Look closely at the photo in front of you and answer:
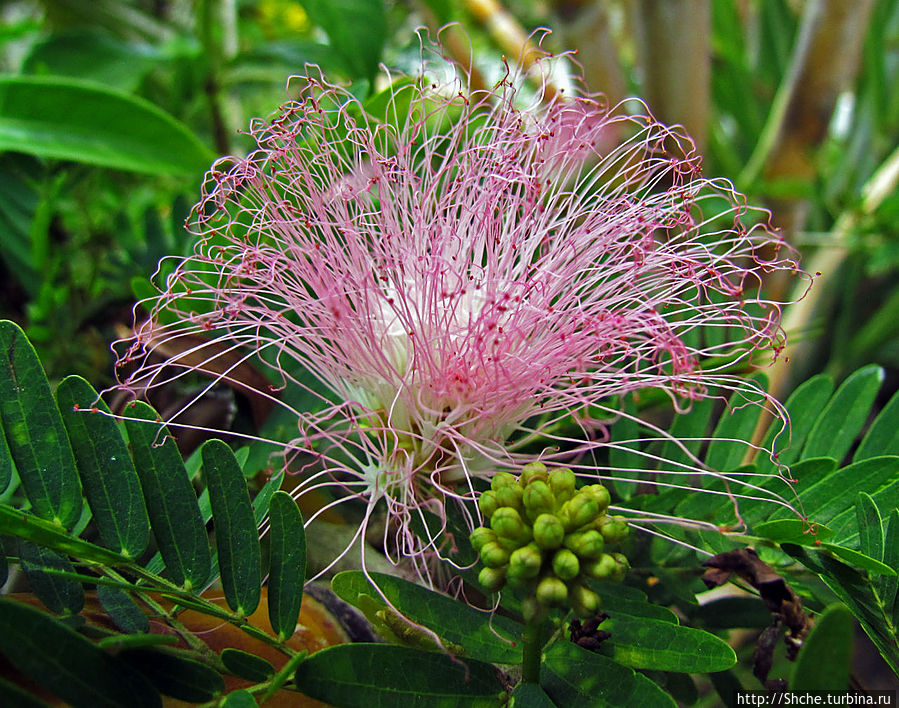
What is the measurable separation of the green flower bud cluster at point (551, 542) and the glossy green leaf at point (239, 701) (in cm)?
22

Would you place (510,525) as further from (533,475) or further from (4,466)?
(4,466)

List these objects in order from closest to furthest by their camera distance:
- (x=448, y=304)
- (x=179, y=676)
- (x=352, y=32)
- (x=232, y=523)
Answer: (x=179, y=676), (x=232, y=523), (x=448, y=304), (x=352, y=32)

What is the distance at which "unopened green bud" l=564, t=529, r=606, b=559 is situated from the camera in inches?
22.8

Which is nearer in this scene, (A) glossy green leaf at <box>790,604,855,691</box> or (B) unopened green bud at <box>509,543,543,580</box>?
(A) glossy green leaf at <box>790,604,855,691</box>

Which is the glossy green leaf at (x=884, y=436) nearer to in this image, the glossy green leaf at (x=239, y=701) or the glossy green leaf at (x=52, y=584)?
the glossy green leaf at (x=239, y=701)

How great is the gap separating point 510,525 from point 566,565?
2.4 inches

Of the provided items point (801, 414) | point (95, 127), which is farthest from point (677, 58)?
point (95, 127)

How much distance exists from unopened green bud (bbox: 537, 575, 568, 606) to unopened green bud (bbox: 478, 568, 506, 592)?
0.05 meters

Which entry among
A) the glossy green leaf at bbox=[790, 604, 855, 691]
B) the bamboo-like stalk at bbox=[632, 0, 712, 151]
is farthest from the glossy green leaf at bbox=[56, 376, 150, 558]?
the bamboo-like stalk at bbox=[632, 0, 712, 151]

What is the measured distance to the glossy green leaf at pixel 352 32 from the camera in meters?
1.34

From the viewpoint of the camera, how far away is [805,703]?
1.65 feet

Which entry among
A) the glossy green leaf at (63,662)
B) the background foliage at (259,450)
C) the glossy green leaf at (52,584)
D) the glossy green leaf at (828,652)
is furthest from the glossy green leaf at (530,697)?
the glossy green leaf at (52,584)

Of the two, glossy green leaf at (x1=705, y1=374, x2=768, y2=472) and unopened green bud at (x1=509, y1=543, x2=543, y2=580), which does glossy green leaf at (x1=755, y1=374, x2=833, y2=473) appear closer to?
glossy green leaf at (x1=705, y1=374, x2=768, y2=472)

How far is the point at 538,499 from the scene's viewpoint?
613 mm
